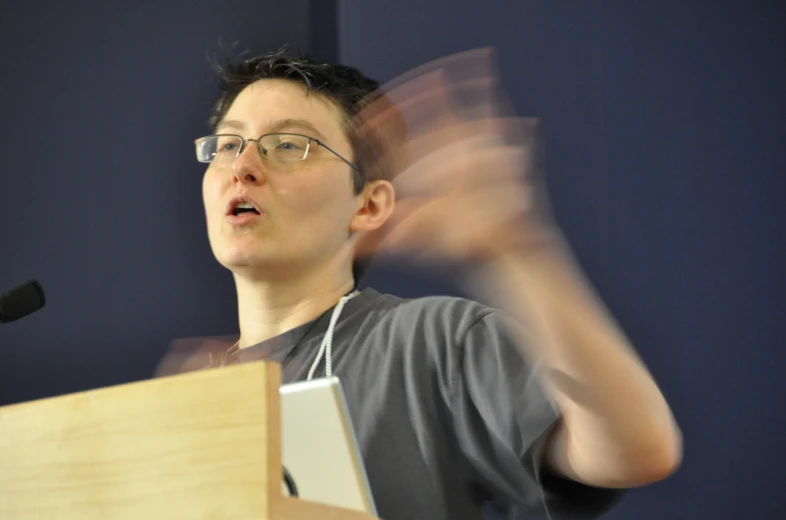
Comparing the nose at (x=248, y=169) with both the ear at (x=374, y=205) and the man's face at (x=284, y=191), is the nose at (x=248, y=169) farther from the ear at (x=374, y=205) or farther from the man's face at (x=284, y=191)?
the ear at (x=374, y=205)

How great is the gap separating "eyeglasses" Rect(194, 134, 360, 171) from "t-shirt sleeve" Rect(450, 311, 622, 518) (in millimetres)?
460

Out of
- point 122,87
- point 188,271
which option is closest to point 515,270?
point 188,271

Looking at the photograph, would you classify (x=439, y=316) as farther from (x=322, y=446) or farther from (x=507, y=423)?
(x=322, y=446)

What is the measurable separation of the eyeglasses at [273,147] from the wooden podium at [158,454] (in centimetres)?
77

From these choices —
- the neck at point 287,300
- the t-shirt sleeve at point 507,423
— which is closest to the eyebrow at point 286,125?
the neck at point 287,300

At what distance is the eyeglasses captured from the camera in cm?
139

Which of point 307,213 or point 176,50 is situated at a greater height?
point 176,50

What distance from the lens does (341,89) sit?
1.53 metres

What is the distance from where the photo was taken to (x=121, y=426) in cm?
62

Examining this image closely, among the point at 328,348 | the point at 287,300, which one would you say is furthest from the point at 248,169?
the point at 328,348

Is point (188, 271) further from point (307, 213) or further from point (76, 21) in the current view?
point (307, 213)

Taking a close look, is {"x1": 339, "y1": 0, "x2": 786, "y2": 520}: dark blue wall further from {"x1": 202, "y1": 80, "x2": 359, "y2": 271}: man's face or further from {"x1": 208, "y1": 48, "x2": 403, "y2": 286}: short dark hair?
{"x1": 202, "y1": 80, "x2": 359, "y2": 271}: man's face

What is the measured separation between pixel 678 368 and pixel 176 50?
4.64ft

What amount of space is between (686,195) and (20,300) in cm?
130
